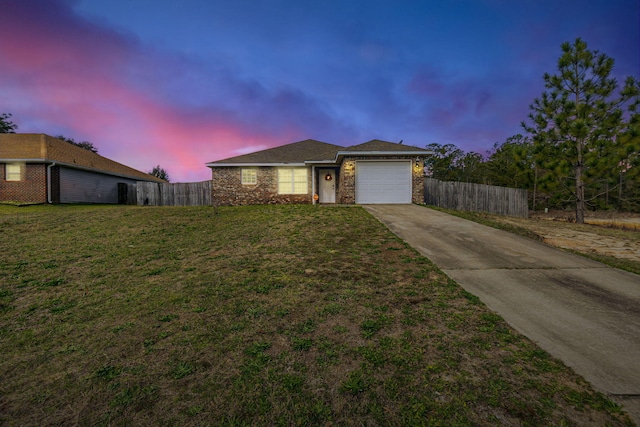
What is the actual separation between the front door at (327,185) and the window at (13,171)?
61.8 ft

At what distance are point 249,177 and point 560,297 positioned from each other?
1583 centimetres

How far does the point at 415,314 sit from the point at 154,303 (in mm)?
3590

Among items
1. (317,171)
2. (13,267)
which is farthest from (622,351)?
(317,171)

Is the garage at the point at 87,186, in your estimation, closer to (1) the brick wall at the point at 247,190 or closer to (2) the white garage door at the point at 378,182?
(1) the brick wall at the point at 247,190

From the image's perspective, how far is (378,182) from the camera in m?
13.7

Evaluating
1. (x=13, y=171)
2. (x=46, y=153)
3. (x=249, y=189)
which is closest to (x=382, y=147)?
(x=249, y=189)

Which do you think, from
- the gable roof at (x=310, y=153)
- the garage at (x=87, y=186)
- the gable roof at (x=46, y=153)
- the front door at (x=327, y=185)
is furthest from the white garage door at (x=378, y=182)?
the garage at (x=87, y=186)

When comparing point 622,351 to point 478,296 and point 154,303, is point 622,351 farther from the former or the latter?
point 154,303

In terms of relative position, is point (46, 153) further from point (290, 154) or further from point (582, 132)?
point (582, 132)

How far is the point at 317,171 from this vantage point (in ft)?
55.4

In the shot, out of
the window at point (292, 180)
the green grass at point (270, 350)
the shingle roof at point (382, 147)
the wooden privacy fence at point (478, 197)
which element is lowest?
the green grass at point (270, 350)

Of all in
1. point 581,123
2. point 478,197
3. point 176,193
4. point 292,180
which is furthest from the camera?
point 176,193

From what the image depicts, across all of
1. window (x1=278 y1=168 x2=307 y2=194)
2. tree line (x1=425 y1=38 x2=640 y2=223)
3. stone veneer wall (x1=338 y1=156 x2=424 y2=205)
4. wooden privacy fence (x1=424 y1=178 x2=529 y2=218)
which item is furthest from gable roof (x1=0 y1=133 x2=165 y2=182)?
tree line (x1=425 y1=38 x2=640 y2=223)

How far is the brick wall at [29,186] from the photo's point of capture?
15.9 m
